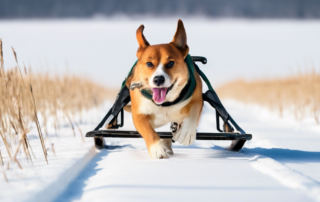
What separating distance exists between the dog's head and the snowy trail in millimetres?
586

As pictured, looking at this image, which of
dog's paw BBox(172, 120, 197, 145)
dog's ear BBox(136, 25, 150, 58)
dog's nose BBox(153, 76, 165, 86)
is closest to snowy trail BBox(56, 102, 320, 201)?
dog's paw BBox(172, 120, 197, 145)

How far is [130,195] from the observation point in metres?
1.72

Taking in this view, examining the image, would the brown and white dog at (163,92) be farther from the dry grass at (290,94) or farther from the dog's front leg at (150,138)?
the dry grass at (290,94)

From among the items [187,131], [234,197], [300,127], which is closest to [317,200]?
[234,197]

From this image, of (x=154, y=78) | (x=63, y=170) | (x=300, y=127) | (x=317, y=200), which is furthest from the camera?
(x=300, y=127)

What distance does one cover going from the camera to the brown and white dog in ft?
9.06

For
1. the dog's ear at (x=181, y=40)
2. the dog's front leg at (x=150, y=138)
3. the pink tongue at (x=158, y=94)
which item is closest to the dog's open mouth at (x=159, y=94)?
the pink tongue at (x=158, y=94)

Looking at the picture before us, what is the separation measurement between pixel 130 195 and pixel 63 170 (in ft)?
2.04

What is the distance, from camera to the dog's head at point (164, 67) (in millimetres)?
2699

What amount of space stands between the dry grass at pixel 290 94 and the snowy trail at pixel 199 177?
11.1 ft

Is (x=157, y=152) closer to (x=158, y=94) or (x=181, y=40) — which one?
(x=158, y=94)

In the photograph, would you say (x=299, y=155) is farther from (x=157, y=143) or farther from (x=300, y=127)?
(x=300, y=127)

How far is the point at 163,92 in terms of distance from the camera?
9.04ft

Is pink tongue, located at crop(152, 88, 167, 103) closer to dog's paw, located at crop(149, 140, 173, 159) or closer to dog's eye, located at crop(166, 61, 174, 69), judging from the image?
dog's eye, located at crop(166, 61, 174, 69)
